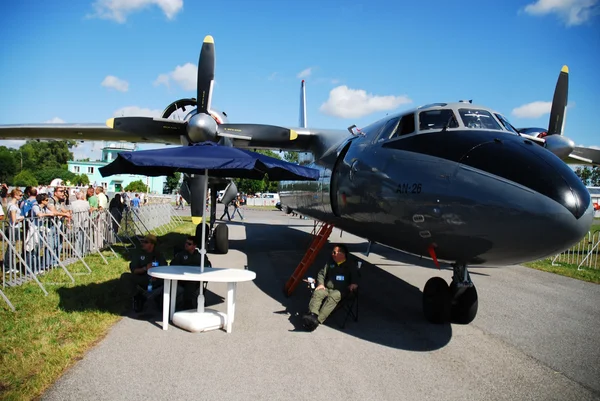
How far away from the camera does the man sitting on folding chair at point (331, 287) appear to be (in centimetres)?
598

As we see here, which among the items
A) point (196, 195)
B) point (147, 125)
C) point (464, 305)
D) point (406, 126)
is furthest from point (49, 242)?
point (464, 305)

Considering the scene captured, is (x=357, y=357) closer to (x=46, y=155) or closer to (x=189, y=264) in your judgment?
(x=189, y=264)

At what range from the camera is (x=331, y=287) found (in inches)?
245

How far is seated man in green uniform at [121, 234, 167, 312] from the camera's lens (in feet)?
21.5

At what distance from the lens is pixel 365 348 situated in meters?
5.21

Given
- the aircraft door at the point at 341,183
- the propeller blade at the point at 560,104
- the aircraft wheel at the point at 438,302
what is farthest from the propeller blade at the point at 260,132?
the propeller blade at the point at 560,104

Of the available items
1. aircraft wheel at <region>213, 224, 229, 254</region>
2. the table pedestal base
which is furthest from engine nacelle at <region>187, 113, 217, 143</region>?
the table pedestal base

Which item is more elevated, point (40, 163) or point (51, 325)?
point (40, 163)

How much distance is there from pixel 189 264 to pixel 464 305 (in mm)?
4480

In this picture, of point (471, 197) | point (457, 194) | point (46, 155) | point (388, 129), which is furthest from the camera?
point (46, 155)

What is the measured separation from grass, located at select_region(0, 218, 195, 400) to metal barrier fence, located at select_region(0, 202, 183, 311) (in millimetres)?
228

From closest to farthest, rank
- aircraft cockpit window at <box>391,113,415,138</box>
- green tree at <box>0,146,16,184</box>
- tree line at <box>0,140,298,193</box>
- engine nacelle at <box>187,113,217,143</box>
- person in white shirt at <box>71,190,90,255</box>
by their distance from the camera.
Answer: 1. aircraft cockpit window at <box>391,113,415,138</box>
2. engine nacelle at <box>187,113,217,143</box>
3. person in white shirt at <box>71,190,90,255</box>
4. tree line at <box>0,140,298,193</box>
5. green tree at <box>0,146,16,184</box>

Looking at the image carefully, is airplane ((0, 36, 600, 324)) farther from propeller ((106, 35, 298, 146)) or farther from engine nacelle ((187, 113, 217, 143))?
propeller ((106, 35, 298, 146))

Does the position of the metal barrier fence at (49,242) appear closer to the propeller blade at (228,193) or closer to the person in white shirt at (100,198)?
the person in white shirt at (100,198)
